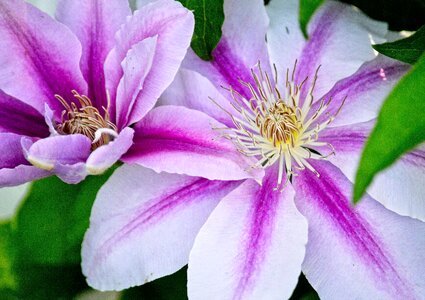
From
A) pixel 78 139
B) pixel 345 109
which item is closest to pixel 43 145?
pixel 78 139

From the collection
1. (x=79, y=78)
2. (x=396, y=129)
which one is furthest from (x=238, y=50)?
(x=396, y=129)

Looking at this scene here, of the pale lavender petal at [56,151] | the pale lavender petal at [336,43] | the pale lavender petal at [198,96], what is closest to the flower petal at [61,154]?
the pale lavender petal at [56,151]

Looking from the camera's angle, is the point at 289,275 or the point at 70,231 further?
the point at 70,231

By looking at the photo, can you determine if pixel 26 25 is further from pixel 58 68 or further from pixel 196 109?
pixel 196 109

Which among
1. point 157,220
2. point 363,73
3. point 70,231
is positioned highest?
point 363,73

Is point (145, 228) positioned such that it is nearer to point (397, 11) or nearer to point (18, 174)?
point (18, 174)

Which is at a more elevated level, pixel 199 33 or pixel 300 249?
pixel 199 33

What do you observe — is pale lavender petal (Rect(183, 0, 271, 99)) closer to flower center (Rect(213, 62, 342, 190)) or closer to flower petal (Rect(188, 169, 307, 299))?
flower center (Rect(213, 62, 342, 190))
